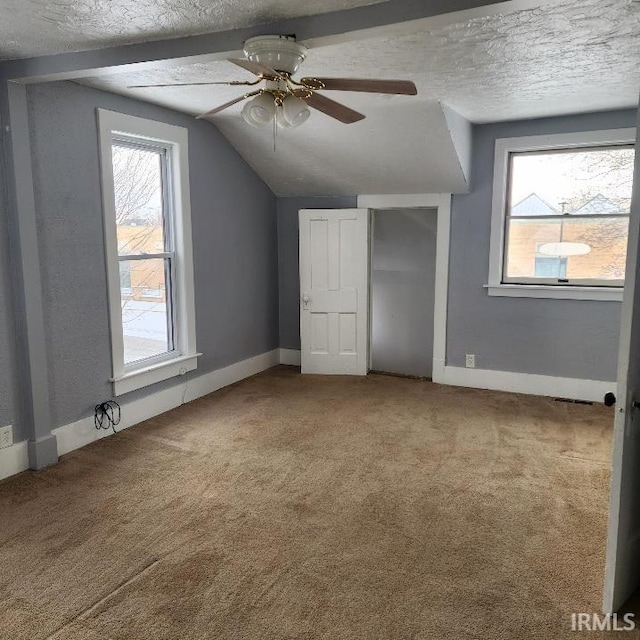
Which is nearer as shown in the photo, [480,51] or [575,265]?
[480,51]

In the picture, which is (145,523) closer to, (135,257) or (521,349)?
(135,257)

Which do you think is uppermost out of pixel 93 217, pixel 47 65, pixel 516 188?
pixel 47 65

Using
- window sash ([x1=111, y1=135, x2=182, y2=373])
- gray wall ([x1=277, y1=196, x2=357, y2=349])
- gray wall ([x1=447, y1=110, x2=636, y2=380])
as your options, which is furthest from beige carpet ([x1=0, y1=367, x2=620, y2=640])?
gray wall ([x1=277, y1=196, x2=357, y2=349])

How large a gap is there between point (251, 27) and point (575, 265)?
3.50 meters

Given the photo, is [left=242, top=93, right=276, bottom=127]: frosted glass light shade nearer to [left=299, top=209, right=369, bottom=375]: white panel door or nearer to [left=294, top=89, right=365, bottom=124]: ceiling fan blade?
[left=294, top=89, right=365, bottom=124]: ceiling fan blade

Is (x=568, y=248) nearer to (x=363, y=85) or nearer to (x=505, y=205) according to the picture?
(x=505, y=205)

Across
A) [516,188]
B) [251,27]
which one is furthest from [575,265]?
[251,27]

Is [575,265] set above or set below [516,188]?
below

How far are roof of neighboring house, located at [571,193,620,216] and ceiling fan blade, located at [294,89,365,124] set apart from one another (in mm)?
2811

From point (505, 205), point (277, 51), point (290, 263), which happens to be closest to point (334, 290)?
point (290, 263)

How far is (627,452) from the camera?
6.49ft

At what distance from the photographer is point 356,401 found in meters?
4.72

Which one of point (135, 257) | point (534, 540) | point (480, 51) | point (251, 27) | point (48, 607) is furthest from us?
point (135, 257)

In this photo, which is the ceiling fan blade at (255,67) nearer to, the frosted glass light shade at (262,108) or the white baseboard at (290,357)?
the frosted glass light shade at (262,108)
